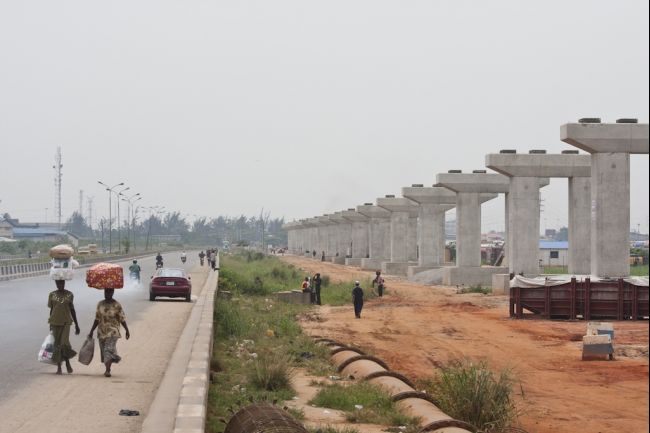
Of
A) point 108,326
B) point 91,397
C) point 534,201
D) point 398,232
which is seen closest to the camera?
point 91,397

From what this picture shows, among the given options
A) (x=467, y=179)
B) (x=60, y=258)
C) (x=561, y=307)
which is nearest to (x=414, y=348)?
(x=561, y=307)

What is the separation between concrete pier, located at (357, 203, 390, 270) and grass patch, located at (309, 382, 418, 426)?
79.9 metres

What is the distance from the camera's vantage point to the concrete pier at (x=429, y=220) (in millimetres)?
71125

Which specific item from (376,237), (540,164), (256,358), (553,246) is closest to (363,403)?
(256,358)

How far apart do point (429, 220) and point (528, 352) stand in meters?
47.3

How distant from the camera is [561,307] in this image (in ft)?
110

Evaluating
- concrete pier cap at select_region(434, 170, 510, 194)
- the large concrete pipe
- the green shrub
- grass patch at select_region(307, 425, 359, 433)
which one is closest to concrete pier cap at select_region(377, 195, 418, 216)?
concrete pier cap at select_region(434, 170, 510, 194)

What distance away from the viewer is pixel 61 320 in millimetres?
14914

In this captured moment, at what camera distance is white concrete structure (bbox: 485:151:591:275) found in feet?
153

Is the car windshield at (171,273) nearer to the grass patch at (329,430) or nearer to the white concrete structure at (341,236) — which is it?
the grass patch at (329,430)

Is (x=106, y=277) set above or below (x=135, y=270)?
above

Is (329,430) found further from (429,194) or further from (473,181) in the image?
(429,194)

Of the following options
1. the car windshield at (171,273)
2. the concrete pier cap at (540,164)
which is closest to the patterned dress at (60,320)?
the car windshield at (171,273)

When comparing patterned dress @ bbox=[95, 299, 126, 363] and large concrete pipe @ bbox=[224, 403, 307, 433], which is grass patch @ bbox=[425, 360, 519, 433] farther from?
large concrete pipe @ bbox=[224, 403, 307, 433]
